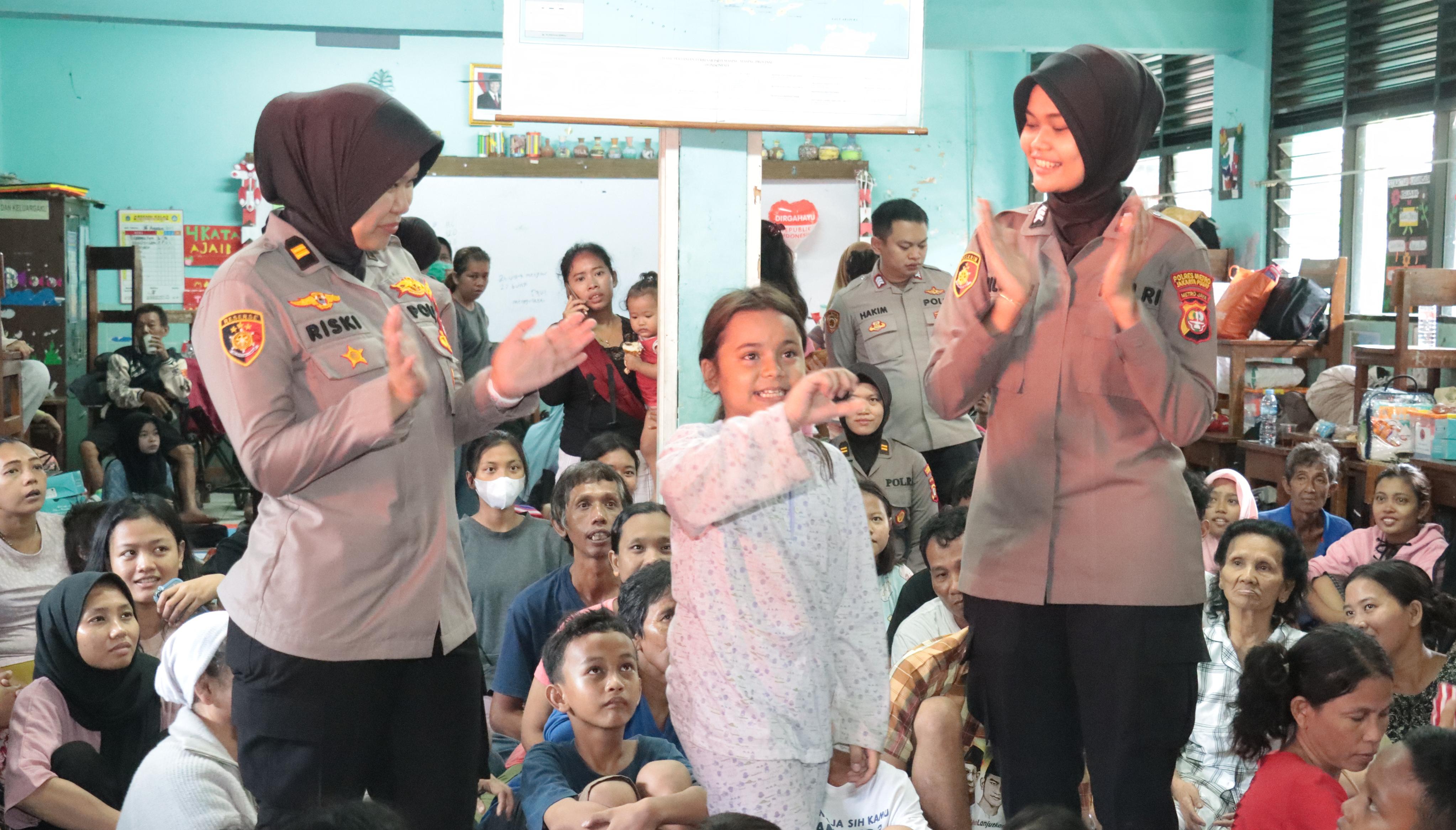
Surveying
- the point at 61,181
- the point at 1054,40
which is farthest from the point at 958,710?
the point at 61,181

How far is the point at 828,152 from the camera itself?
9055 millimetres

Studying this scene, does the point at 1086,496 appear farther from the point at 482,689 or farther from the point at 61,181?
the point at 61,181

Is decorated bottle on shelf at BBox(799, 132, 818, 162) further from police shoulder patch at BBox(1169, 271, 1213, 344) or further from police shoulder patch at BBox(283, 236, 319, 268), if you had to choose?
police shoulder patch at BBox(283, 236, 319, 268)

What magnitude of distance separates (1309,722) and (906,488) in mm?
1329

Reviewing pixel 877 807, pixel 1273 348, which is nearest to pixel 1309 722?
pixel 877 807

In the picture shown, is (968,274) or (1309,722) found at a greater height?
(968,274)

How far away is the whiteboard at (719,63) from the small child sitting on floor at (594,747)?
101cm

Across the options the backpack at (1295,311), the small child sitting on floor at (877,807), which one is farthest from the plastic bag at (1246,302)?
the small child sitting on floor at (877,807)

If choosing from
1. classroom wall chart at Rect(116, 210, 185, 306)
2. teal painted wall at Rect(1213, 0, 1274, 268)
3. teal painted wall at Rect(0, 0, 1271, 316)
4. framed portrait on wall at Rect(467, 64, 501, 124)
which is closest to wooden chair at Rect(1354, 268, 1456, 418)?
teal painted wall at Rect(1213, 0, 1274, 268)

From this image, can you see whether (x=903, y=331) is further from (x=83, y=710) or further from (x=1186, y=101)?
(x=1186, y=101)

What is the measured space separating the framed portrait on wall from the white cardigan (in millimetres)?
6951

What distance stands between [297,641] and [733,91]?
1481mm

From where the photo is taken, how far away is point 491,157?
8.65 m

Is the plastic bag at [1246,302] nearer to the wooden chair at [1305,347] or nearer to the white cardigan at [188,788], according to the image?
the wooden chair at [1305,347]
